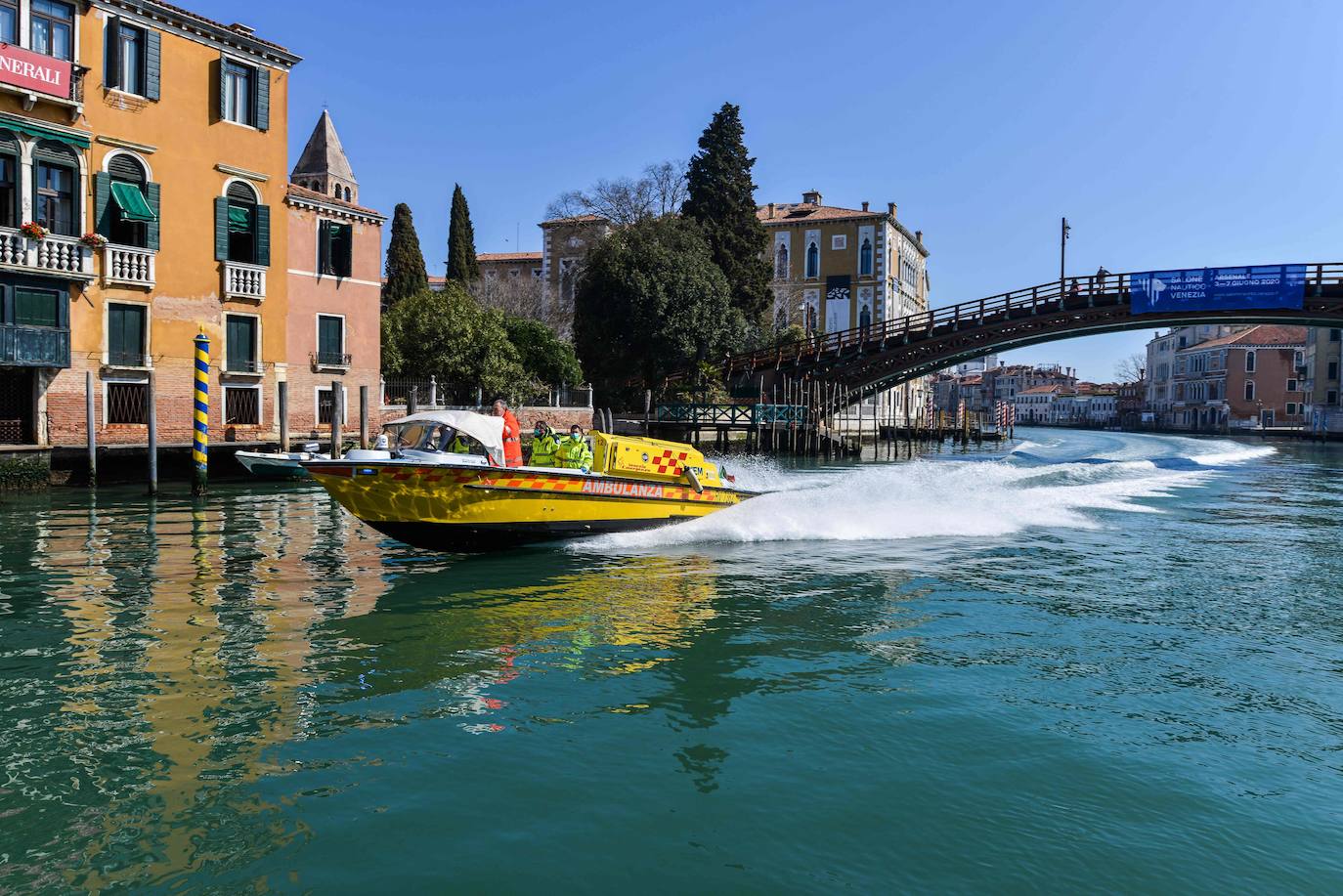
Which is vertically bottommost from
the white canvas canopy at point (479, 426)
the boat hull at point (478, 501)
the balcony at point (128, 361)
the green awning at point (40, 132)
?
the boat hull at point (478, 501)

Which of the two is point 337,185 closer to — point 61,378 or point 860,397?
point 860,397

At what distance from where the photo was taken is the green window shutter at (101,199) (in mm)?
23328

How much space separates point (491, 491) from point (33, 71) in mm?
17697

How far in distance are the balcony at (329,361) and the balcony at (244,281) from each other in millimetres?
2457

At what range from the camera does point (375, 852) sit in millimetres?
4539

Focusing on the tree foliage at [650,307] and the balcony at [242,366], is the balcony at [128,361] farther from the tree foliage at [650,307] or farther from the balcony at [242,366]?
the tree foliage at [650,307]

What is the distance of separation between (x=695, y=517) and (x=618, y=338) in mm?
28594

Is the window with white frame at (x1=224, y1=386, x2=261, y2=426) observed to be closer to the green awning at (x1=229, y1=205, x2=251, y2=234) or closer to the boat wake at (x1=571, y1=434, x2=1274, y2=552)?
the green awning at (x1=229, y1=205, x2=251, y2=234)

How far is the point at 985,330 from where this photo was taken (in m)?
42.3

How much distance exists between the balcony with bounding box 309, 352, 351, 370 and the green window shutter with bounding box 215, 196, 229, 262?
12.7ft

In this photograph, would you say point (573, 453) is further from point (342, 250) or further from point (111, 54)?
point (342, 250)

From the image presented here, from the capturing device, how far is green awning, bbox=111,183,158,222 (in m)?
23.6

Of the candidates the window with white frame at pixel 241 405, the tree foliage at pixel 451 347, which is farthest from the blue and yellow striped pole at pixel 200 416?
the tree foliage at pixel 451 347

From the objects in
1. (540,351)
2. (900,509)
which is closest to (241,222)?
(540,351)
